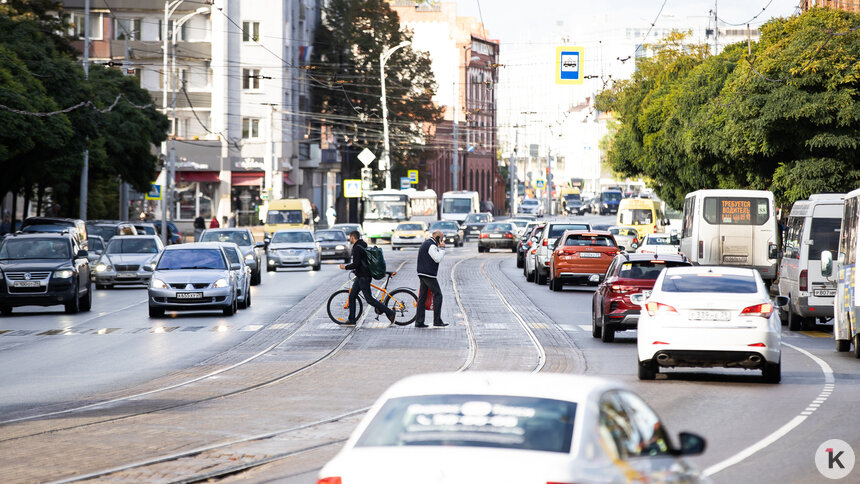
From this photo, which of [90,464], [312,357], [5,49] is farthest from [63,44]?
[90,464]

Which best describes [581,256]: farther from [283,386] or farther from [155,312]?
[283,386]

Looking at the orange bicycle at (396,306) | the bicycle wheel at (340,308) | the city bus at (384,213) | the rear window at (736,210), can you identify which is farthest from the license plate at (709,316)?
the city bus at (384,213)

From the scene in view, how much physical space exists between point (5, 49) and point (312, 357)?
3037 centimetres

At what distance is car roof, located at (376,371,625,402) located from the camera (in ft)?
18.2

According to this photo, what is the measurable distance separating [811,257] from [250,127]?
63.0 metres

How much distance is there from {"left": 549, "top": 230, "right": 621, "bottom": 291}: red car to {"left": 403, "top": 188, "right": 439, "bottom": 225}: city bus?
46.3 metres

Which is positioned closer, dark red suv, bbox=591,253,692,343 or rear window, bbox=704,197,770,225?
dark red suv, bbox=591,253,692,343

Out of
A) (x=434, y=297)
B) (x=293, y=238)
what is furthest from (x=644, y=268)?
(x=293, y=238)

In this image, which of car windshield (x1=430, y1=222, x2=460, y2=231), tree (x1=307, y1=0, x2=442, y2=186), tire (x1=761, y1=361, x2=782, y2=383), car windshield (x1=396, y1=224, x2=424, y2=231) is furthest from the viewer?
tree (x1=307, y1=0, x2=442, y2=186)

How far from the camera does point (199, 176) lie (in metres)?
85.2

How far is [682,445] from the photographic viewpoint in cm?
591

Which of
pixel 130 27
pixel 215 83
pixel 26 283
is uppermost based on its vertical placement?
pixel 130 27

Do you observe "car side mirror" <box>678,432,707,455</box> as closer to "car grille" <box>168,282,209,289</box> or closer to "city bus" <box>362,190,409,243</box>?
"car grille" <box>168,282,209,289</box>

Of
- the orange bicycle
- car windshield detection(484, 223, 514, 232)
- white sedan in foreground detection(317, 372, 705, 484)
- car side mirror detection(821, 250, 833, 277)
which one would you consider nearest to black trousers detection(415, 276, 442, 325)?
the orange bicycle
